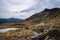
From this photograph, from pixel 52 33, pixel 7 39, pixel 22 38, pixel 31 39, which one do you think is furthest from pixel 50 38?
pixel 7 39

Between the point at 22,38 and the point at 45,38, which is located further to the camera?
the point at 22,38

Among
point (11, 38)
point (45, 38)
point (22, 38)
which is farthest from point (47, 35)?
point (11, 38)

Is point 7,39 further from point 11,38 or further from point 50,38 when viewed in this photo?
point 50,38

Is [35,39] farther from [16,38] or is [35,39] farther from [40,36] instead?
[16,38]

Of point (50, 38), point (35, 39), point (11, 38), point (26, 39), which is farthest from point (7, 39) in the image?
point (50, 38)

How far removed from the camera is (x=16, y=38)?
83.2 m

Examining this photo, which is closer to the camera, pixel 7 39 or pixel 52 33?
pixel 52 33

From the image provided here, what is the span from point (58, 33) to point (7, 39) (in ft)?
80.6

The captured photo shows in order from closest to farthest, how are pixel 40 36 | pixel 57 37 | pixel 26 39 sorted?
pixel 57 37 → pixel 40 36 → pixel 26 39

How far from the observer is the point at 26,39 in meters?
82.2

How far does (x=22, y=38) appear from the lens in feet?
273

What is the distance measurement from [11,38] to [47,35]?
18421 mm

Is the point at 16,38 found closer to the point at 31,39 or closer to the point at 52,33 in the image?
the point at 31,39

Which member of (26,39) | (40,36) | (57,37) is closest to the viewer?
(57,37)
